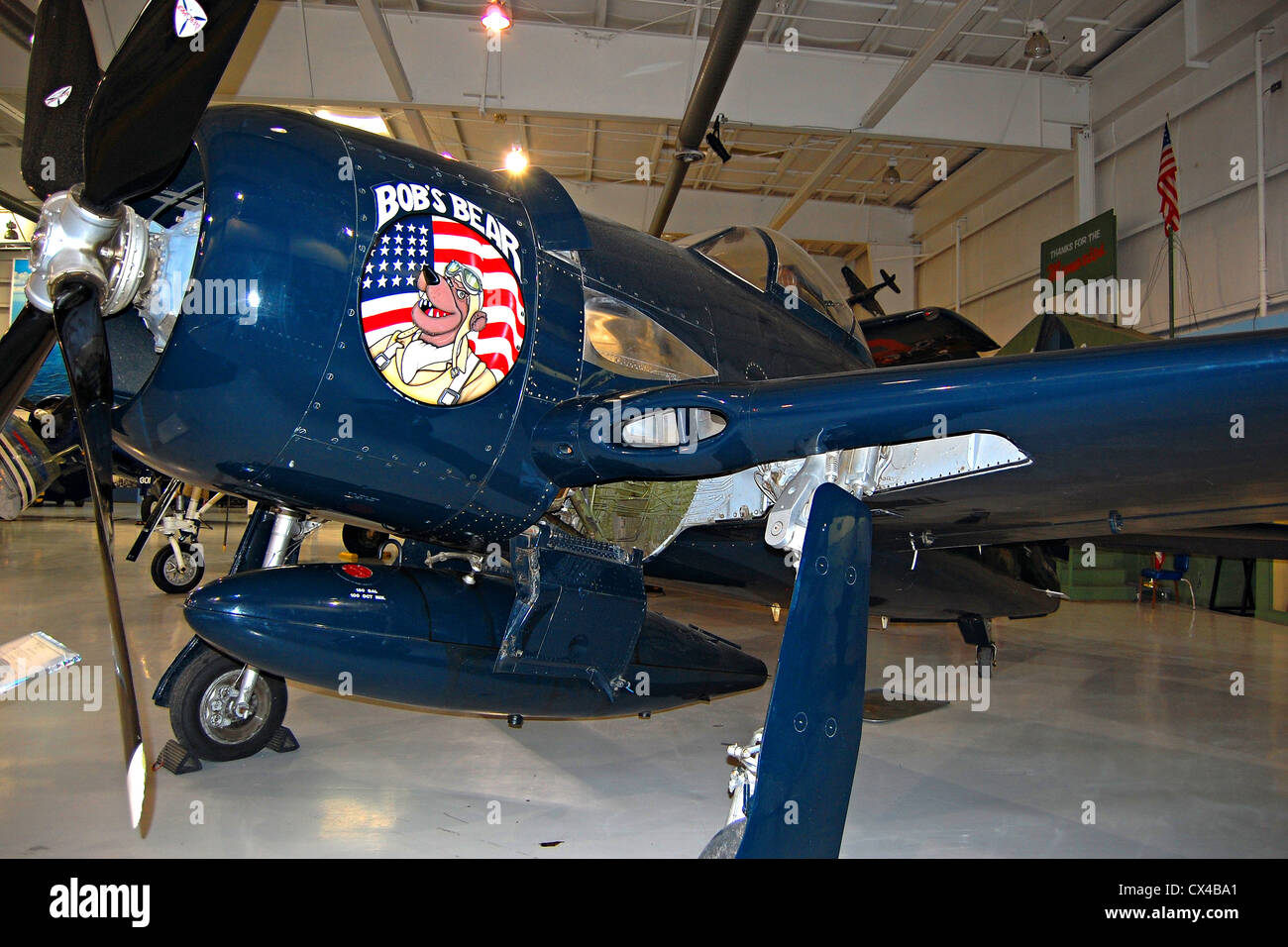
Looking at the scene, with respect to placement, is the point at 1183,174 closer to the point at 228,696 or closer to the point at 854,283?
the point at 854,283

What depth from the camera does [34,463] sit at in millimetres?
4797

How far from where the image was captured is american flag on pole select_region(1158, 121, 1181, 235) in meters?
11.3

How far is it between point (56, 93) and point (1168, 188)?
1234 centimetres

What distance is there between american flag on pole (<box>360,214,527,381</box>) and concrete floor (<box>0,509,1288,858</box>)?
5.86 ft

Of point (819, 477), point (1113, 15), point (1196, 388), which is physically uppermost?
point (1113, 15)

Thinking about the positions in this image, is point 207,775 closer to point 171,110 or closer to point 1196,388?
point 171,110

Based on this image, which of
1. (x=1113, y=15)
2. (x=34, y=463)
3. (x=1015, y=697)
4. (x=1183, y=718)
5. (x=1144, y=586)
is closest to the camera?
(x=34, y=463)

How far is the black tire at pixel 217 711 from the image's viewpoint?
3998mm

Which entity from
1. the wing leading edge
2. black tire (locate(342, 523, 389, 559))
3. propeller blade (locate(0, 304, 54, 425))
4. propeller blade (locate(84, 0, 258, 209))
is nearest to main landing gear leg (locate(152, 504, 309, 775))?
propeller blade (locate(0, 304, 54, 425))
